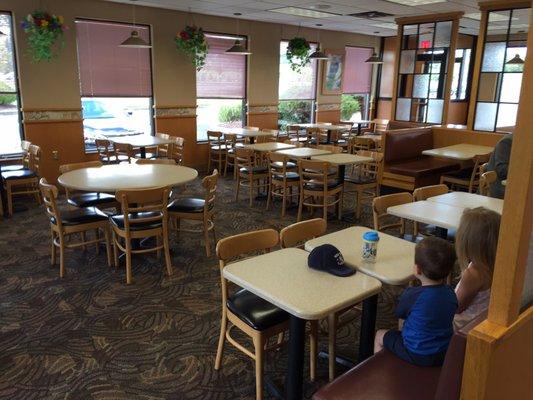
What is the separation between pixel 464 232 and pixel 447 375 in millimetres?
711

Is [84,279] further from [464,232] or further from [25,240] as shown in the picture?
[464,232]

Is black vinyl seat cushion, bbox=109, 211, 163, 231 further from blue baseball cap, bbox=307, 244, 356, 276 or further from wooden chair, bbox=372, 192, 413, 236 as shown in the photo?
blue baseball cap, bbox=307, 244, 356, 276

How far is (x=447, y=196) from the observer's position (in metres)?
3.69

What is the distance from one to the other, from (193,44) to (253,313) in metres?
6.35

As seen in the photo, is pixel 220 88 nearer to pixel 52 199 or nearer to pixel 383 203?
pixel 52 199

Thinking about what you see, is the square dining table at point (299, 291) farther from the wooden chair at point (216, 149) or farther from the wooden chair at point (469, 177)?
the wooden chair at point (216, 149)

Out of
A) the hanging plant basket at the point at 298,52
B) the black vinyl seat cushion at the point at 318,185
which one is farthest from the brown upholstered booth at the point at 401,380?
the hanging plant basket at the point at 298,52

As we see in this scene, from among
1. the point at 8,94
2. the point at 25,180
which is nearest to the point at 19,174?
the point at 25,180

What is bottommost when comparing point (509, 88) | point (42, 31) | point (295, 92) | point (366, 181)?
point (366, 181)

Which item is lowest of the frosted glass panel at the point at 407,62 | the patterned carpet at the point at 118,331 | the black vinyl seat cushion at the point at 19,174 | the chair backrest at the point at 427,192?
the patterned carpet at the point at 118,331

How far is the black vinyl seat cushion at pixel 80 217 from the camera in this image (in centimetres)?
387

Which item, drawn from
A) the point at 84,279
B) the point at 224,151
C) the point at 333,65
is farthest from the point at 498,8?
the point at 84,279

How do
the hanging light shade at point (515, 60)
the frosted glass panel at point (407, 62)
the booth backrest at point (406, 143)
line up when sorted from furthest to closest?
the frosted glass panel at point (407, 62), the hanging light shade at point (515, 60), the booth backrest at point (406, 143)

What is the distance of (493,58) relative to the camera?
287 inches
